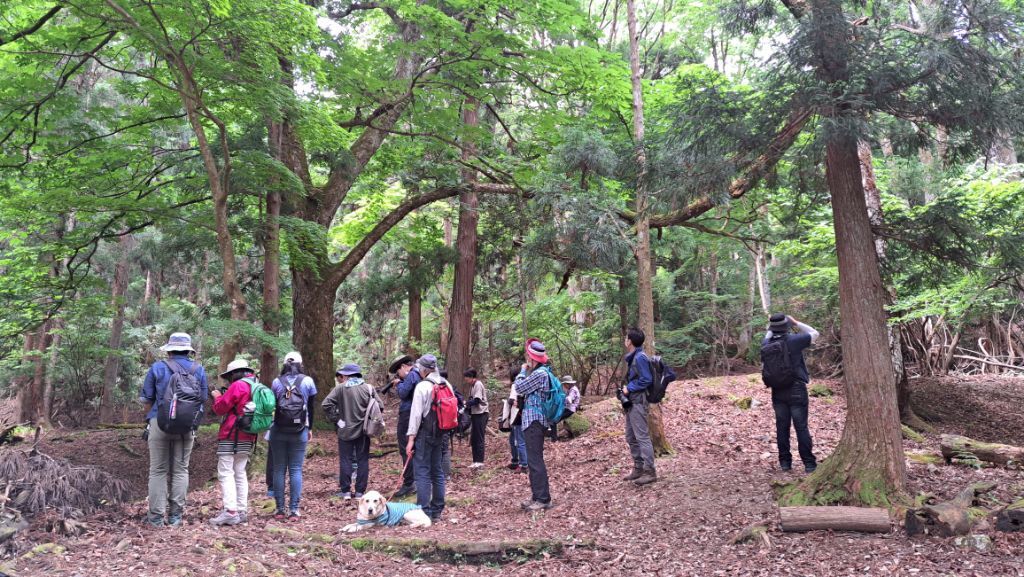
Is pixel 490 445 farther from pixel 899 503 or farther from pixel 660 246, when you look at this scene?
pixel 899 503

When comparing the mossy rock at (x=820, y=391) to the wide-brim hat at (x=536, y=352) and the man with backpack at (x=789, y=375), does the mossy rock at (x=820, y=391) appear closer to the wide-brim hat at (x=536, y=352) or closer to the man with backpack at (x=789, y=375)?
the man with backpack at (x=789, y=375)

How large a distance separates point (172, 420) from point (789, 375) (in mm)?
6560

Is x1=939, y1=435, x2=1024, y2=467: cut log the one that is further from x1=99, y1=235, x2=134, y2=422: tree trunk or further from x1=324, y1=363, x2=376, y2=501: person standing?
x1=99, y1=235, x2=134, y2=422: tree trunk

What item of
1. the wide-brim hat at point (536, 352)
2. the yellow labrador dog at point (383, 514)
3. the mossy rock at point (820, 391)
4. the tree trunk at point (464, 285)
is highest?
the tree trunk at point (464, 285)

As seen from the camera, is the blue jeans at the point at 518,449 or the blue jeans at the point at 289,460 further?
the blue jeans at the point at 518,449

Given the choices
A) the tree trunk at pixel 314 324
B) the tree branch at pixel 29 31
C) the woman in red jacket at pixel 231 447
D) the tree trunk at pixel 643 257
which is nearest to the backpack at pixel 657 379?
the tree trunk at pixel 643 257

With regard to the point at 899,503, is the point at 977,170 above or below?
above

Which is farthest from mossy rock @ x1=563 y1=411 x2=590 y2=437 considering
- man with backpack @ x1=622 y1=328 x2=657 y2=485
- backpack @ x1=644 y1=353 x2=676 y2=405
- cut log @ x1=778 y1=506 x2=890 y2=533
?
cut log @ x1=778 y1=506 x2=890 y2=533

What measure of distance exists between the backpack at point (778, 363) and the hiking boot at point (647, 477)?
5.79 ft

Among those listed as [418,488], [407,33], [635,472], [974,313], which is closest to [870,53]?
[635,472]

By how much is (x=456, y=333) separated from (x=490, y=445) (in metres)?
2.84

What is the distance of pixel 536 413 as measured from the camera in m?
6.93

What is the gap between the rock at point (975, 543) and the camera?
4508mm

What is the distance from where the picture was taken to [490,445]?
12367 mm
